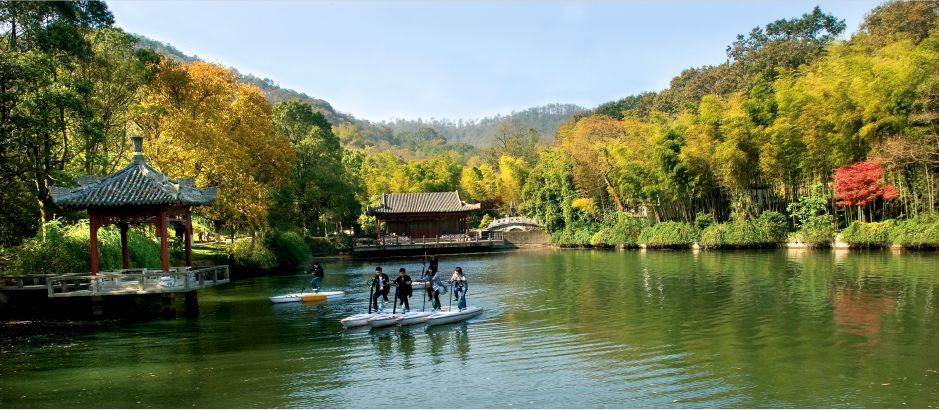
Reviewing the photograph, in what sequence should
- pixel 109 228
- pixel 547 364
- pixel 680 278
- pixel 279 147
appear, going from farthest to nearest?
pixel 279 147
pixel 680 278
pixel 109 228
pixel 547 364

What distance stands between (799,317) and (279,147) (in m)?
29.8

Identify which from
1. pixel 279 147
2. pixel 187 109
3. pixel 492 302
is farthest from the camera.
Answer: pixel 279 147

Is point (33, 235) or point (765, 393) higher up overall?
point (33, 235)

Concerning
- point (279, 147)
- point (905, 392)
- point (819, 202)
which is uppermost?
point (279, 147)

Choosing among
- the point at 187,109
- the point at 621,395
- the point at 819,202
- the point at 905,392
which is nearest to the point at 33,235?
the point at 187,109

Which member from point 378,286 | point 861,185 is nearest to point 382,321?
point 378,286

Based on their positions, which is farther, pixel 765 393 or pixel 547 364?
pixel 547 364

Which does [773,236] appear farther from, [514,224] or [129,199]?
[129,199]

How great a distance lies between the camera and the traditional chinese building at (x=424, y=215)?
211 feet

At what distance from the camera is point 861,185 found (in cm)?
3806

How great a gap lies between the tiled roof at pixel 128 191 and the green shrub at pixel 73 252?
271 cm

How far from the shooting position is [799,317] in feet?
60.3

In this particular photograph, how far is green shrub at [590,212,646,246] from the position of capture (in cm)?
5356

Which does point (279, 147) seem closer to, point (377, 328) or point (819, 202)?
point (377, 328)
